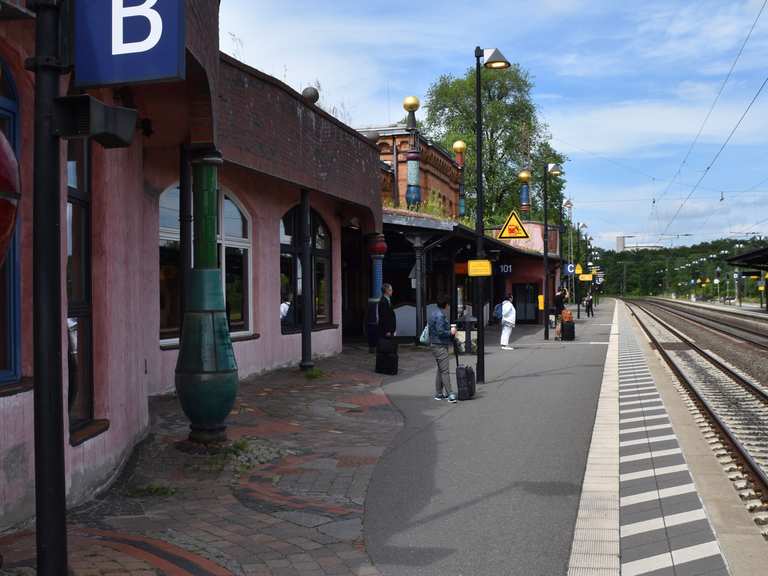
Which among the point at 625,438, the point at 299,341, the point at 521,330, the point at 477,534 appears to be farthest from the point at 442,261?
the point at 477,534

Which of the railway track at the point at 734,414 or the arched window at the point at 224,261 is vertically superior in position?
the arched window at the point at 224,261

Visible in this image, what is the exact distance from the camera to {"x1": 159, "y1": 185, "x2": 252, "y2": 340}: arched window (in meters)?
11.6

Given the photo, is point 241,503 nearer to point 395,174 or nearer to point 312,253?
point 312,253

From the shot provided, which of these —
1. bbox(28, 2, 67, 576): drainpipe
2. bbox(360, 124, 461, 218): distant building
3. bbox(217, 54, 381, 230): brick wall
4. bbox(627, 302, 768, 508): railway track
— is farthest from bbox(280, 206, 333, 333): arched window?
bbox(360, 124, 461, 218): distant building

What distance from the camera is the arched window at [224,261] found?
11.6m

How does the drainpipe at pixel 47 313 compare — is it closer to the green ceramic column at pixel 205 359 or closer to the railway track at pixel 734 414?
the green ceramic column at pixel 205 359

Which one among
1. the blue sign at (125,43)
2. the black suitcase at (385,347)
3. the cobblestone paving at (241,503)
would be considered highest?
the blue sign at (125,43)

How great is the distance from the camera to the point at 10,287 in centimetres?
516

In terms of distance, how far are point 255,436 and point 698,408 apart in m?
6.68

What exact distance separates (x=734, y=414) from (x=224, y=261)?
801 centimetres

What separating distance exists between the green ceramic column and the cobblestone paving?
0.32 meters

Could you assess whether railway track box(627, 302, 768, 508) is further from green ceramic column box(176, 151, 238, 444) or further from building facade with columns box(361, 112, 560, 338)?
building facade with columns box(361, 112, 560, 338)

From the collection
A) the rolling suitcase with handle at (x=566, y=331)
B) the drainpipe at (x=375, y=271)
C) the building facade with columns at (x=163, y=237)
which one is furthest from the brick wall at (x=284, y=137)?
the rolling suitcase with handle at (x=566, y=331)

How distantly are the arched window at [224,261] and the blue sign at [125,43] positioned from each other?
257 inches
